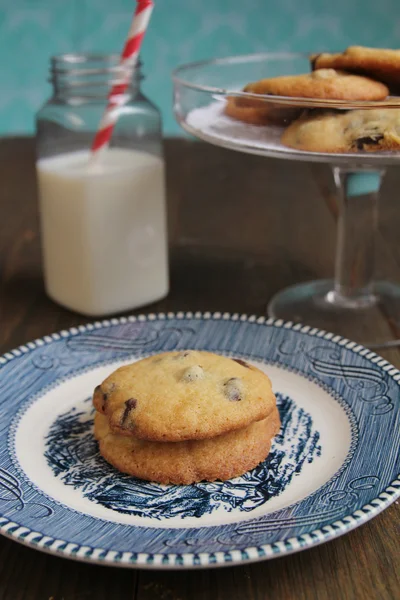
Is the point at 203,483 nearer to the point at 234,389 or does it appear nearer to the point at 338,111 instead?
the point at 234,389

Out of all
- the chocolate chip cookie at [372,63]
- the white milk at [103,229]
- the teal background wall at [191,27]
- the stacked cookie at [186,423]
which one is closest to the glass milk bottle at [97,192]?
the white milk at [103,229]

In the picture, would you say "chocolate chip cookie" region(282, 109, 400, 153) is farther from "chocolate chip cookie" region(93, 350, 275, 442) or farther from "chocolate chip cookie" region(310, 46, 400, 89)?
"chocolate chip cookie" region(93, 350, 275, 442)

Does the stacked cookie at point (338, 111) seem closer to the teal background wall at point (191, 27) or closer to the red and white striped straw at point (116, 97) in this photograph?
the red and white striped straw at point (116, 97)

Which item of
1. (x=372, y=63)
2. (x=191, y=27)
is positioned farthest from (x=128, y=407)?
(x=191, y=27)

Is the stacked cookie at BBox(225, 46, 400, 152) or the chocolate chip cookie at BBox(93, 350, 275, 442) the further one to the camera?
the stacked cookie at BBox(225, 46, 400, 152)

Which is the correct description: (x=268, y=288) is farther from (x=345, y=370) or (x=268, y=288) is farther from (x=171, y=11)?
(x=171, y=11)

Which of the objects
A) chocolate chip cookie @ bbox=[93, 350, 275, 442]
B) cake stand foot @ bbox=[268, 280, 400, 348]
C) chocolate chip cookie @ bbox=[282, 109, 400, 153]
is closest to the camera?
chocolate chip cookie @ bbox=[93, 350, 275, 442]

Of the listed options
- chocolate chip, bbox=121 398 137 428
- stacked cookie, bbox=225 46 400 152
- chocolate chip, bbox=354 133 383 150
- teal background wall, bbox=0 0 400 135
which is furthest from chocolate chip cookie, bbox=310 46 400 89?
teal background wall, bbox=0 0 400 135
